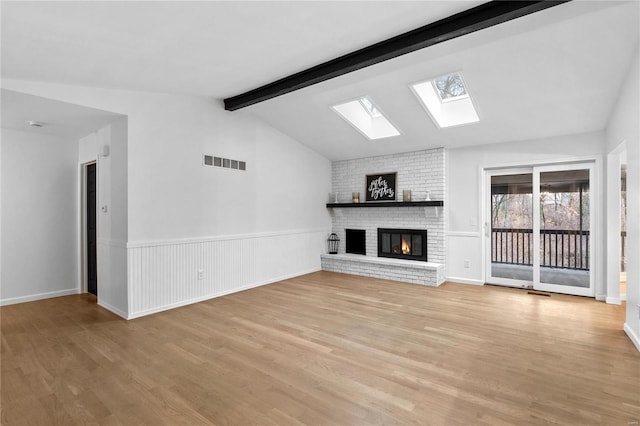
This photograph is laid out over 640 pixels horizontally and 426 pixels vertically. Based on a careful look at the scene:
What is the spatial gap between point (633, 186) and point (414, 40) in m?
2.49

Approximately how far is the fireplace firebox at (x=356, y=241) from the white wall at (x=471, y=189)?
67.9 inches

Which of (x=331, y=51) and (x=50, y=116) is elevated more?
(x=331, y=51)

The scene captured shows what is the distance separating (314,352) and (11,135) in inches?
198

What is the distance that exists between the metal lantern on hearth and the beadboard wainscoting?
778 millimetres

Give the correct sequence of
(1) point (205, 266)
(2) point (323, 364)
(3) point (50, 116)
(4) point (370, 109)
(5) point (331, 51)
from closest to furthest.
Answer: (2) point (323, 364) → (5) point (331, 51) → (3) point (50, 116) → (1) point (205, 266) → (4) point (370, 109)

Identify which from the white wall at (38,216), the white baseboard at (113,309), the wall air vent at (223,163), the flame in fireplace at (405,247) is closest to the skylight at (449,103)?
the flame in fireplace at (405,247)

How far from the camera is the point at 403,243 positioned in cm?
618

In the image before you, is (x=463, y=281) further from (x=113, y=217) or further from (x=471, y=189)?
(x=113, y=217)

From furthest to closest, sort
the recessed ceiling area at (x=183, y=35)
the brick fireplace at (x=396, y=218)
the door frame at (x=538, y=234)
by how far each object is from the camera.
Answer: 1. the brick fireplace at (x=396, y=218)
2. the door frame at (x=538, y=234)
3. the recessed ceiling area at (x=183, y=35)

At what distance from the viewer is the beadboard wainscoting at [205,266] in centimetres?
393

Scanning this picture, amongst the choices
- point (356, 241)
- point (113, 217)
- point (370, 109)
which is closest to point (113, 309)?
point (113, 217)

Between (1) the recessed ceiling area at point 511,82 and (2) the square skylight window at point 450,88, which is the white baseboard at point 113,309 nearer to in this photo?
(1) the recessed ceiling area at point 511,82

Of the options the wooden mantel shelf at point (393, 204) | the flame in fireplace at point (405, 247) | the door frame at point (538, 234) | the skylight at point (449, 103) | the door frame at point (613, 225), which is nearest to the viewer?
the door frame at point (613, 225)

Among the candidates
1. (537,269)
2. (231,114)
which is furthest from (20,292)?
(537,269)
